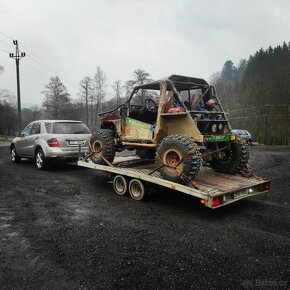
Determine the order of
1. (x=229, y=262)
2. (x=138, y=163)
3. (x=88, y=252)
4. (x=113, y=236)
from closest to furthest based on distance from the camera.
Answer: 1. (x=229, y=262)
2. (x=88, y=252)
3. (x=113, y=236)
4. (x=138, y=163)

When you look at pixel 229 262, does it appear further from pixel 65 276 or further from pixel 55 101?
pixel 55 101

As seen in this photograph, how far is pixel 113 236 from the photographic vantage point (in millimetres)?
4336

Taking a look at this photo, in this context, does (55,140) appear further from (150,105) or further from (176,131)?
(176,131)

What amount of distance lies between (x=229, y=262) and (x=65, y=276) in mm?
1913

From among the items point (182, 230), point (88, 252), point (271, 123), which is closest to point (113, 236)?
point (88, 252)

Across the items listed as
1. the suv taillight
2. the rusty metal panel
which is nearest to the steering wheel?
the rusty metal panel

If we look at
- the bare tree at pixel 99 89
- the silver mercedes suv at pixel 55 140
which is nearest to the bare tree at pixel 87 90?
the bare tree at pixel 99 89

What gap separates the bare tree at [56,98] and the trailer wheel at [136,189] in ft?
149

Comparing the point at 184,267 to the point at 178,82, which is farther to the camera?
the point at 178,82

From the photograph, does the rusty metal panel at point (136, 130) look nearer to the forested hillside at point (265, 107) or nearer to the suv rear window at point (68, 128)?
the suv rear window at point (68, 128)

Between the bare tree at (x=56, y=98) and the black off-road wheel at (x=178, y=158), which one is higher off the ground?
the bare tree at (x=56, y=98)

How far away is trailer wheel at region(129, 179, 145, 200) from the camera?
19.9ft

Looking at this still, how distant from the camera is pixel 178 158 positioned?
563 centimetres

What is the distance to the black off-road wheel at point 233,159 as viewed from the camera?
668 centimetres
